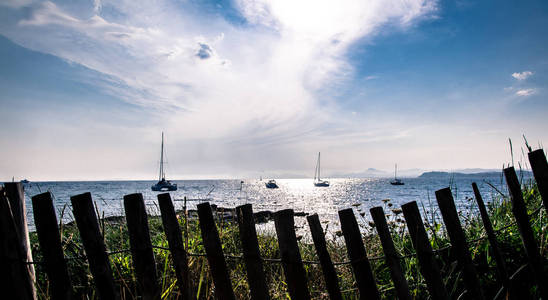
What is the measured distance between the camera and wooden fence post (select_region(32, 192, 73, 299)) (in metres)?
1.63

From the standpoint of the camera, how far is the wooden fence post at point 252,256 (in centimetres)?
167

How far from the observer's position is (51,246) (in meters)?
1.65

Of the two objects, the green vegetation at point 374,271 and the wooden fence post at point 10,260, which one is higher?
the wooden fence post at point 10,260

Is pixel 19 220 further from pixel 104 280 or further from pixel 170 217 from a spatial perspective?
pixel 170 217

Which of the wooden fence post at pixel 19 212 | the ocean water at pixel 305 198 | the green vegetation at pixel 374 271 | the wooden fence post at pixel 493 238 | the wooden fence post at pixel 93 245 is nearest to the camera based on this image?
the wooden fence post at pixel 93 245

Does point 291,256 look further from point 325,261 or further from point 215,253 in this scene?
point 215,253

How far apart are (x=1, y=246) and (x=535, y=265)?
3.20 m

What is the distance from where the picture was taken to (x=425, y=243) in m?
1.67

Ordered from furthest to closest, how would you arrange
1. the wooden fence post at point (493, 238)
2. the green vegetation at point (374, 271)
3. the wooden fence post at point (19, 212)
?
the green vegetation at point (374, 271) → the wooden fence post at point (493, 238) → the wooden fence post at point (19, 212)

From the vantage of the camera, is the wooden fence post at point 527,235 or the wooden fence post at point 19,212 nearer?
the wooden fence post at point 19,212

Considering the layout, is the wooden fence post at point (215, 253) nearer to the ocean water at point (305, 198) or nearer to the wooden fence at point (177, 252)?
the wooden fence at point (177, 252)

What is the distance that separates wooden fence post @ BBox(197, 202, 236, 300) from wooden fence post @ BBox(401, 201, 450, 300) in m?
1.10

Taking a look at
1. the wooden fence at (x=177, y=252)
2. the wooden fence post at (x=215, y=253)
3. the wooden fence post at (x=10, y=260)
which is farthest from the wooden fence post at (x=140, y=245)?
the wooden fence post at (x=10, y=260)

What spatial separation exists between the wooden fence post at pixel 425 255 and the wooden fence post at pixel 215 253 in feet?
3.59
